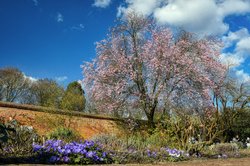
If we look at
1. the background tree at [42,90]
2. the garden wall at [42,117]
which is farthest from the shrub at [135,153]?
the background tree at [42,90]

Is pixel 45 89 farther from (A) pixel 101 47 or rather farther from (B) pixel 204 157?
(B) pixel 204 157

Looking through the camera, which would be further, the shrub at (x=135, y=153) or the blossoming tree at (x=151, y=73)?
the blossoming tree at (x=151, y=73)

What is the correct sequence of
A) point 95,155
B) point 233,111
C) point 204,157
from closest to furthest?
point 95,155
point 204,157
point 233,111

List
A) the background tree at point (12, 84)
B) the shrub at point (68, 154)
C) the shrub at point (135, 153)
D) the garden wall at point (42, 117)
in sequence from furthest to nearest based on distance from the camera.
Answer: the background tree at point (12, 84) < the garden wall at point (42, 117) < the shrub at point (135, 153) < the shrub at point (68, 154)

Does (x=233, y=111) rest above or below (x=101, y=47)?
below

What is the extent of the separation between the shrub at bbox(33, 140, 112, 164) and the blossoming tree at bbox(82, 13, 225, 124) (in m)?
11.6

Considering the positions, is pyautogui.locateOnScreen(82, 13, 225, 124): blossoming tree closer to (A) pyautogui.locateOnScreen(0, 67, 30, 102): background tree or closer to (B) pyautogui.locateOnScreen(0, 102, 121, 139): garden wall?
(B) pyautogui.locateOnScreen(0, 102, 121, 139): garden wall

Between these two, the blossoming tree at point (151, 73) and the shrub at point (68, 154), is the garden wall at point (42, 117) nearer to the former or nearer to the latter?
the blossoming tree at point (151, 73)

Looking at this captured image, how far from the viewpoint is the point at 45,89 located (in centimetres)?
4288

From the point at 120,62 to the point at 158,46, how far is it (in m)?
2.62

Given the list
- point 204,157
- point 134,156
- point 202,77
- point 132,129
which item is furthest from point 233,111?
point 134,156

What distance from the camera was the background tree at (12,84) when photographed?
40.8 meters

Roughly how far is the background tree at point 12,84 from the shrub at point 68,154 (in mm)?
32667

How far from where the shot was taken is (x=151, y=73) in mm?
22141
